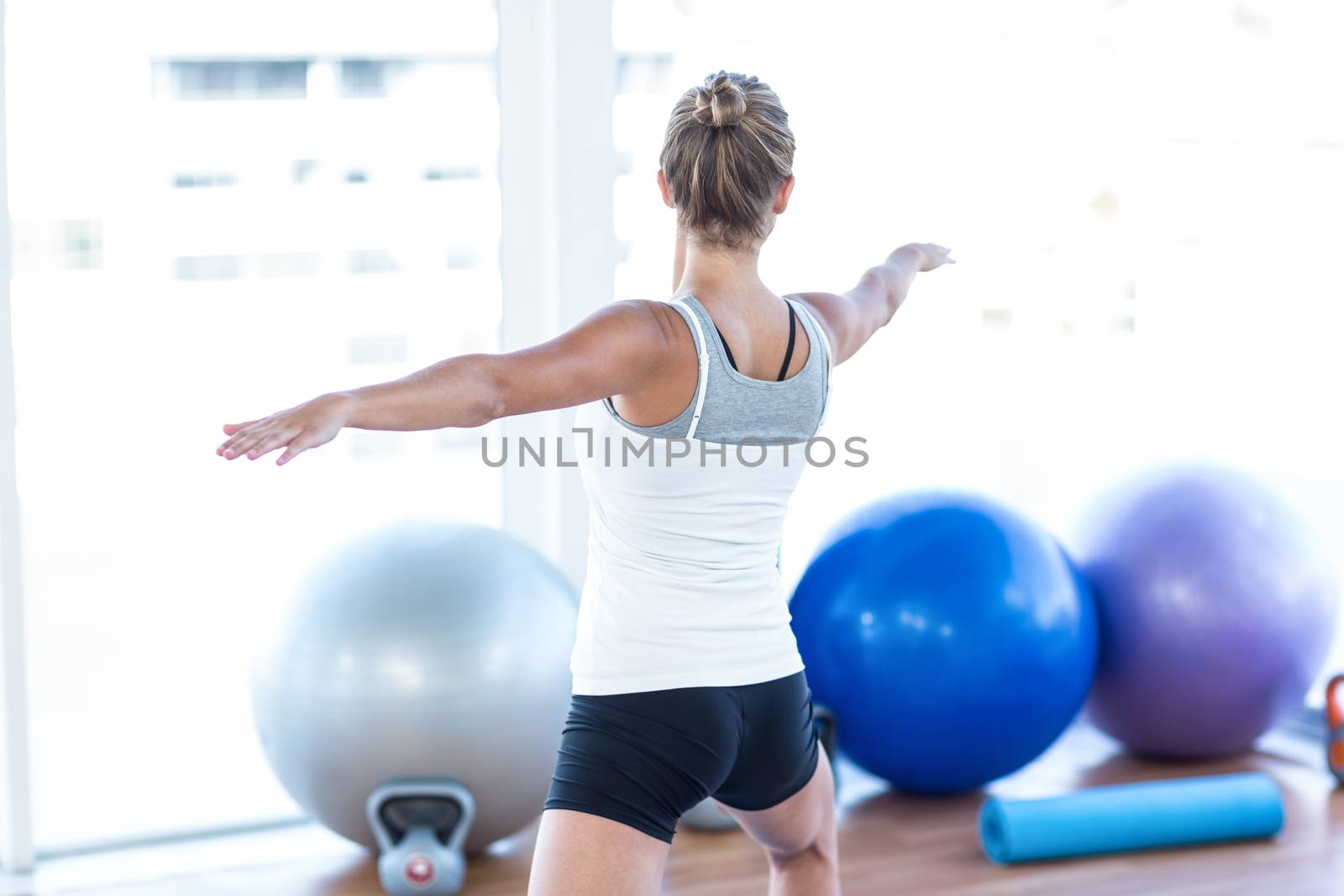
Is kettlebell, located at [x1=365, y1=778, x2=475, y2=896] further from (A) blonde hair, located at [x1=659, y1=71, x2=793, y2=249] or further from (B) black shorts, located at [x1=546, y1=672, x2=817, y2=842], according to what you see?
(A) blonde hair, located at [x1=659, y1=71, x2=793, y2=249]

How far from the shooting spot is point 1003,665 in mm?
3051

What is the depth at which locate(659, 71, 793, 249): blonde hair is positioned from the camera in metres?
1.65

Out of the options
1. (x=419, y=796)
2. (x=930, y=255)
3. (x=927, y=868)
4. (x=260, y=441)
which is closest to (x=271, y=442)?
(x=260, y=441)

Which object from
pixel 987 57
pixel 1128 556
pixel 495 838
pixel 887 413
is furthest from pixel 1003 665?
pixel 987 57

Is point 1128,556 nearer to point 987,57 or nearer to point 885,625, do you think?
point 885,625

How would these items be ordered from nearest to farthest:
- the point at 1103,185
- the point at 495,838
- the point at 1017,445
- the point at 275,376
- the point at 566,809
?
1. the point at 566,809
2. the point at 495,838
3. the point at 275,376
4. the point at 1103,185
5. the point at 1017,445

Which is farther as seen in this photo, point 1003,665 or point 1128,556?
point 1128,556

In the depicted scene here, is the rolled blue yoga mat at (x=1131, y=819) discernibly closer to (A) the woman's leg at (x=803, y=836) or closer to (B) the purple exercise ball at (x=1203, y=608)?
(B) the purple exercise ball at (x=1203, y=608)

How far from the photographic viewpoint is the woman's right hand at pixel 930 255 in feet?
7.43

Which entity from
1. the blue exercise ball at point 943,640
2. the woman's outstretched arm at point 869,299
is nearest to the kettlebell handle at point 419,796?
the blue exercise ball at point 943,640

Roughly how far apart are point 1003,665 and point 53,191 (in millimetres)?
2092

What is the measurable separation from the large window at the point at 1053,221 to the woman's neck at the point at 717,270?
172cm

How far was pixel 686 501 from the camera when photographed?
1.68m

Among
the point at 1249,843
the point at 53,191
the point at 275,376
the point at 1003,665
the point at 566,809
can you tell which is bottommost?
the point at 1249,843
